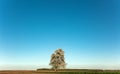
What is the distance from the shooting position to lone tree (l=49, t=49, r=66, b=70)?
83125mm

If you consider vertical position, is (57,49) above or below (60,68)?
above

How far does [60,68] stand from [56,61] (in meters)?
3.46

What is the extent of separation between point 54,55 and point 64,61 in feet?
14.4

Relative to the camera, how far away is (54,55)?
8381cm

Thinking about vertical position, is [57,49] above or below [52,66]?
above

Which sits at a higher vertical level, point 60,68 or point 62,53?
point 62,53

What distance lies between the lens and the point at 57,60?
82938 mm

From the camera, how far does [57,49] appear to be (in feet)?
278

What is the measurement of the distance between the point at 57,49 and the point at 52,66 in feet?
21.9

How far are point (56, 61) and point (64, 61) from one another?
3.14 metres

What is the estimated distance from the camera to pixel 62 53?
84562mm

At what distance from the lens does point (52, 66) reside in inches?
3300

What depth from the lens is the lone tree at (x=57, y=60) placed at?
273 ft
